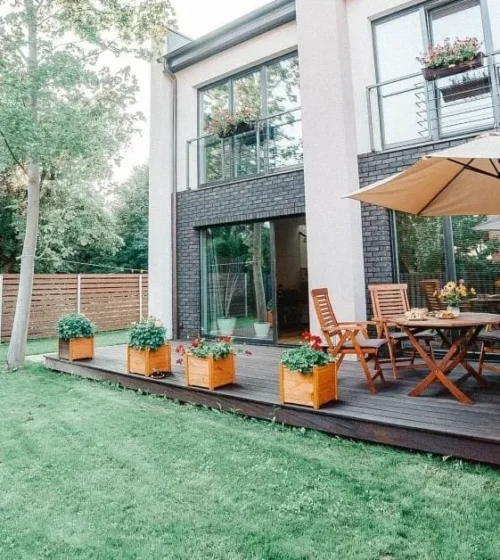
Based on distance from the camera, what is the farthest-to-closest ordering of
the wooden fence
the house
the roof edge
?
1. the wooden fence
2. the roof edge
3. the house

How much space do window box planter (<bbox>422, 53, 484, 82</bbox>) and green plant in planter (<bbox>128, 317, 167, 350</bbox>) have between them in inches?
194

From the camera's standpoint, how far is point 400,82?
5.91 m

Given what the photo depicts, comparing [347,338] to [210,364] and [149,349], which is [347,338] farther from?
[149,349]

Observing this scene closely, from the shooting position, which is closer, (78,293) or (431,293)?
(431,293)

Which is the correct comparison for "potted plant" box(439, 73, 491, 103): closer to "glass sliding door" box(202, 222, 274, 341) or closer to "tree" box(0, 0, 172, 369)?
"glass sliding door" box(202, 222, 274, 341)

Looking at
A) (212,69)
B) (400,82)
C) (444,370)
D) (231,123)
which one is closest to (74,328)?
(231,123)

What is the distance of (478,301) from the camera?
5195 millimetres

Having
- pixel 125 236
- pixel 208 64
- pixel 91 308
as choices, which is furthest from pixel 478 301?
pixel 125 236

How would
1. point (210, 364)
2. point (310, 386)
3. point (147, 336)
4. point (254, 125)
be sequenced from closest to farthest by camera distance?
1. point (310, 386)
2. point (210, 364)
3. point (147, 336)
4. point (254, 125)

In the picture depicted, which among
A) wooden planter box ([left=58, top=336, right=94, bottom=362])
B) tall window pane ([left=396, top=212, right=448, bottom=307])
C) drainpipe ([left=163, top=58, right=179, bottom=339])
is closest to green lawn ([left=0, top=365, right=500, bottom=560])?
wooden planter box ([left=58, top=336, right=94, bottom=362])

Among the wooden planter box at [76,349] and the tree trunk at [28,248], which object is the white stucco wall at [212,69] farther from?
the wooden planter box at [76,349]

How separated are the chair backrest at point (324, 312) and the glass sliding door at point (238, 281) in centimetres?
257

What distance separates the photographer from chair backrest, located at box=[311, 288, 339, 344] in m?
4.11

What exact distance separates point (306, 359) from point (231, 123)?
5.51 meters
